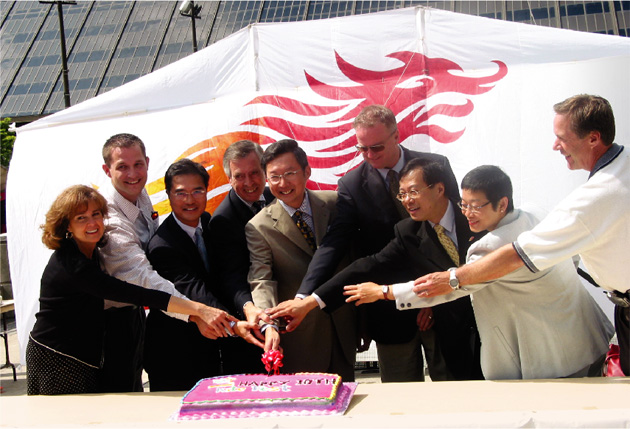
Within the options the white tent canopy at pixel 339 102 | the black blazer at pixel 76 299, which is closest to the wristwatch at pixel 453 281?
the black blazer at pixel 76 299

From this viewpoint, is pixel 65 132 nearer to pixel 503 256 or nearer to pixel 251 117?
pixel 251 117

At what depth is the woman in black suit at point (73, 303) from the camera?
2.12 metres

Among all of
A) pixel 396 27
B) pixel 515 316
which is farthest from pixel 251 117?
pixel 515 316

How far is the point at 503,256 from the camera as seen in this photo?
1.81 meters

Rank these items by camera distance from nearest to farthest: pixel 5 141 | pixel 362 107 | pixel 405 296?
1. pixel 405 296
2. pixel 362 107
3. pixel 5 141

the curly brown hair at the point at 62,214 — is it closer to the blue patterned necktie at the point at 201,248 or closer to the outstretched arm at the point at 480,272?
the blue patterned necktie at the point at 201,248

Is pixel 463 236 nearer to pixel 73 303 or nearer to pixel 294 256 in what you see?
pixel 294 256

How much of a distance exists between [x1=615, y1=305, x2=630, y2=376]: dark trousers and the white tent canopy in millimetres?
1979

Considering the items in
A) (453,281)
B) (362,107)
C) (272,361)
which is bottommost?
(272,361)

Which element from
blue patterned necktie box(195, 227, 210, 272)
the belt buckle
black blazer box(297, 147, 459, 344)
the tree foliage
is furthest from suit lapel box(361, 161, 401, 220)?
the tree foliage

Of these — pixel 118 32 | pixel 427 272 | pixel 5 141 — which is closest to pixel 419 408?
pixel 427 272

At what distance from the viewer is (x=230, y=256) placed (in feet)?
8.07

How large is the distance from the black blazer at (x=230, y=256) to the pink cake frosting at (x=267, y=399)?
59cm

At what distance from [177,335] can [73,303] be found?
44 cm
